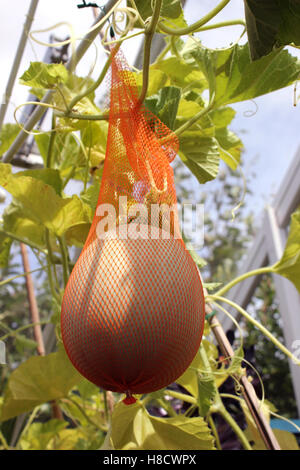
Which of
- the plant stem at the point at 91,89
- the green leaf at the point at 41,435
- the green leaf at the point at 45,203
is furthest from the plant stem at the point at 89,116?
the green leaf at the point at 41,435

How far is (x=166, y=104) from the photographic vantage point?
25.3 inches

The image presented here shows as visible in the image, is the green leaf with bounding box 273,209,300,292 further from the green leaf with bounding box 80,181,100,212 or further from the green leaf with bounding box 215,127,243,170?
the green leaf with bounding box 80,181,100,212

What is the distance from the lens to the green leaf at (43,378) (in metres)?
0.82

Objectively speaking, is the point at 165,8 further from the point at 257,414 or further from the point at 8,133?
the point at 257,414

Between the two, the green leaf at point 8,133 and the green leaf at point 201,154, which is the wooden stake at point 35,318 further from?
the green leaf at point 201,154

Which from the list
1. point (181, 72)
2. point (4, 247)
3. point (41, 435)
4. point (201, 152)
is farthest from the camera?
point (41, 435)

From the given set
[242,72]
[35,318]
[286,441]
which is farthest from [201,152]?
[35,318]

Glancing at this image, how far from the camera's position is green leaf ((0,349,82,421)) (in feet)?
2.68

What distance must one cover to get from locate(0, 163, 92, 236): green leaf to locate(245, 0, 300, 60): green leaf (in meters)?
0.36

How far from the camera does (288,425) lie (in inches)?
59.9

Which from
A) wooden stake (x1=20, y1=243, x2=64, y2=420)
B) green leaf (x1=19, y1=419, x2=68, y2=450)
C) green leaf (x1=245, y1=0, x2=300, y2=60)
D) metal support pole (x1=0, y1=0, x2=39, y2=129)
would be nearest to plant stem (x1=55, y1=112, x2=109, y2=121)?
green leaf (x1=245, y1=0, x2=300, y2=60)

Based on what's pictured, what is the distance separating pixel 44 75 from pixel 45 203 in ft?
0.61

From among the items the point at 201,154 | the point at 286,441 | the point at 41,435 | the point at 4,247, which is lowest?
the point at 41,435

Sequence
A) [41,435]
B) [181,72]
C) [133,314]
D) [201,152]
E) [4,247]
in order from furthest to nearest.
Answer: [41,435] < [4,247] < [181,72] < [201,152] < [133,314]
